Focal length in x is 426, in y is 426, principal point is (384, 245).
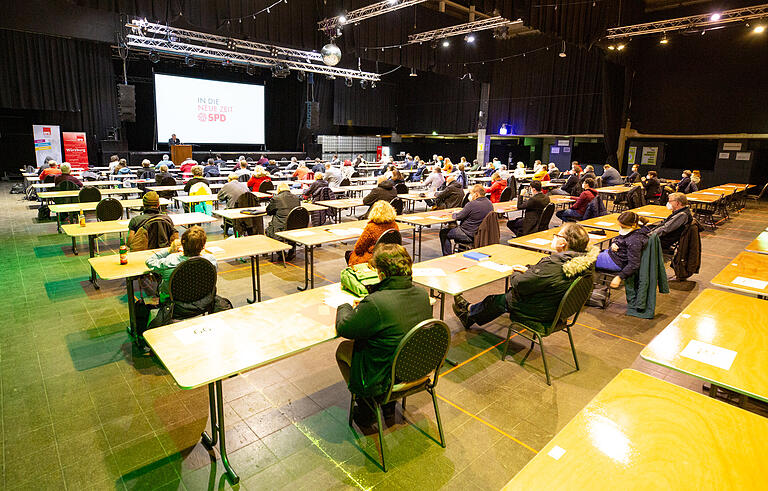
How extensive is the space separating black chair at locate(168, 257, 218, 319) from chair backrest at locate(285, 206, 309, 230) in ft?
8.15

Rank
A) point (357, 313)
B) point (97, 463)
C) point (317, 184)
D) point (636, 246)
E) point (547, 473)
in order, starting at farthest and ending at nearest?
point (317, 184), point (636, 246), point (97, 463), point (357, 313), point (547, 473)

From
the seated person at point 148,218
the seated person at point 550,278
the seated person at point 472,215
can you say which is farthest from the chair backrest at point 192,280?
the seated person at point 472,215

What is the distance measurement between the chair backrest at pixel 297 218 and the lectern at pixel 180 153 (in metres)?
11.4

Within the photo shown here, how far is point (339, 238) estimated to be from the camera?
495 cm

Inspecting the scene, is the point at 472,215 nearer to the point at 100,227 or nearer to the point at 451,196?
the point at 451,196

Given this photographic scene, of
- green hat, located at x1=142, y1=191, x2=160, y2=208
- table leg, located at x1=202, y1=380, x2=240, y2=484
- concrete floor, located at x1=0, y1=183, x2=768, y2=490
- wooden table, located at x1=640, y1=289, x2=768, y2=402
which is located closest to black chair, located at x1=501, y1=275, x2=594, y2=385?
concrete floor, located at x1=0, y1=183, x2=768, y2=490

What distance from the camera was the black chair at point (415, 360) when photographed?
223 cm

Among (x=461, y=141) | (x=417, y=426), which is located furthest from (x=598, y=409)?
(x=461, y=141)

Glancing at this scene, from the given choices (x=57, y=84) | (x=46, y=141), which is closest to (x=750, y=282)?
(x=57, y=84)

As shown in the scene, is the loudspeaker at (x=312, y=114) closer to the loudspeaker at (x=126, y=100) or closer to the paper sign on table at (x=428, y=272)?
the loudspeaker at (x=126, y=100)

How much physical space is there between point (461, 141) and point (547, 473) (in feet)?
71.7

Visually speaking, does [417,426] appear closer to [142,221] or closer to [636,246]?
[636,246]

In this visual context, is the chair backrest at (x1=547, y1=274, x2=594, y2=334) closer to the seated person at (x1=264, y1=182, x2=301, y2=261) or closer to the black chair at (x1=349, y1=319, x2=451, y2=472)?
the black chair at (x1=349, y1=319, x2=451, y2=472)

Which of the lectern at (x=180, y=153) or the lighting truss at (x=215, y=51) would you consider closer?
the lighting truss at (x=215, y=51)
